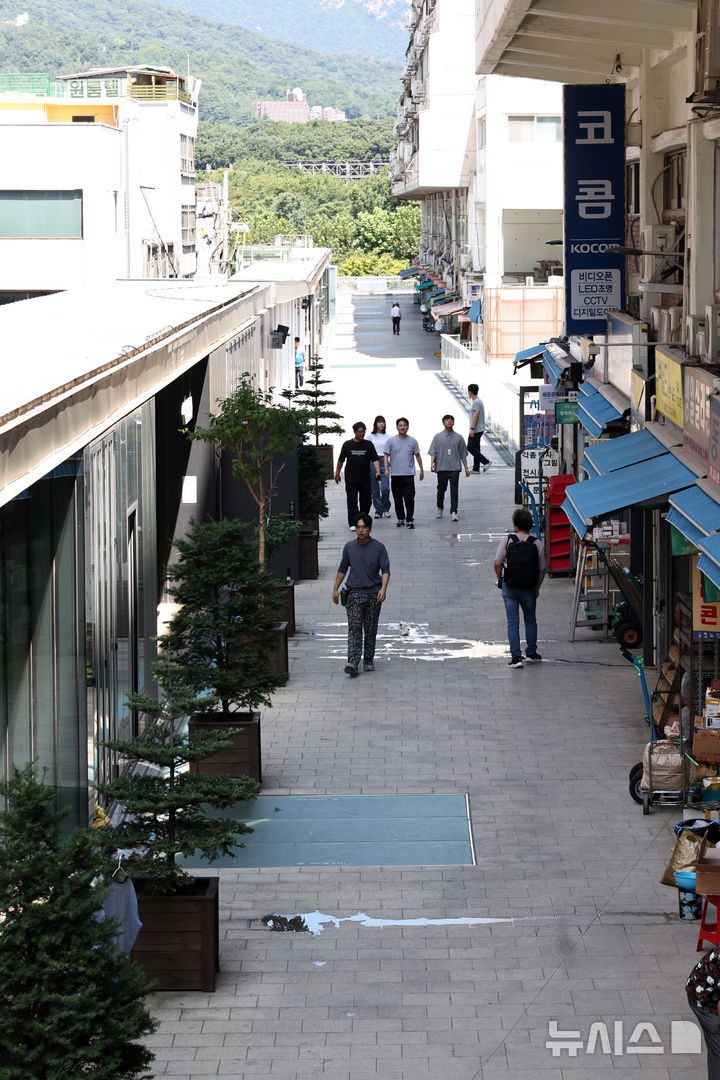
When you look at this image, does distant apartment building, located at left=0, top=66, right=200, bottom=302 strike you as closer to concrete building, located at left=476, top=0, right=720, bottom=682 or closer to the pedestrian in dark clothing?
concrete building, located at left=476, top=0, right=720, bottom=682

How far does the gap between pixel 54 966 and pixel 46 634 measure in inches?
152

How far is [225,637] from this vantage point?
11.2 metres

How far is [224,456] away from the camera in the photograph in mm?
18594

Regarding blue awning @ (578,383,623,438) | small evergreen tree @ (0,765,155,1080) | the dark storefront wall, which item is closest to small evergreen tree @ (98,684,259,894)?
the dark storefront wall

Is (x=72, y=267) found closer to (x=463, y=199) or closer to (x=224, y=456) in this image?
(x=463, y=199)

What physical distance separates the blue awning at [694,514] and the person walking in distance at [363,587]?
445cm

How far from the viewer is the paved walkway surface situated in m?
7.28

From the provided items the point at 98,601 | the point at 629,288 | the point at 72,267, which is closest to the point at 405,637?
the point at 629,288

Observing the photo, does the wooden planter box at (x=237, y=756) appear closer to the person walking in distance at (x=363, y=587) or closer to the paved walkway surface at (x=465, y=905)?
the paved walkway surface at (x=465, y=905)

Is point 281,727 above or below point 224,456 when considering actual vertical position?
below

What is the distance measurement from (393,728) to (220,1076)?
248 inches

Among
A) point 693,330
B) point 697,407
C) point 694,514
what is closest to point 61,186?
point 693,330

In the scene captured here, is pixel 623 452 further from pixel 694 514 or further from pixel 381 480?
pixel 381 480

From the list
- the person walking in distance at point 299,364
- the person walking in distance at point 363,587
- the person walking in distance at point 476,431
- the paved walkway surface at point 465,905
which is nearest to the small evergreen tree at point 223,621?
the paved walkway surface at point 465,905
